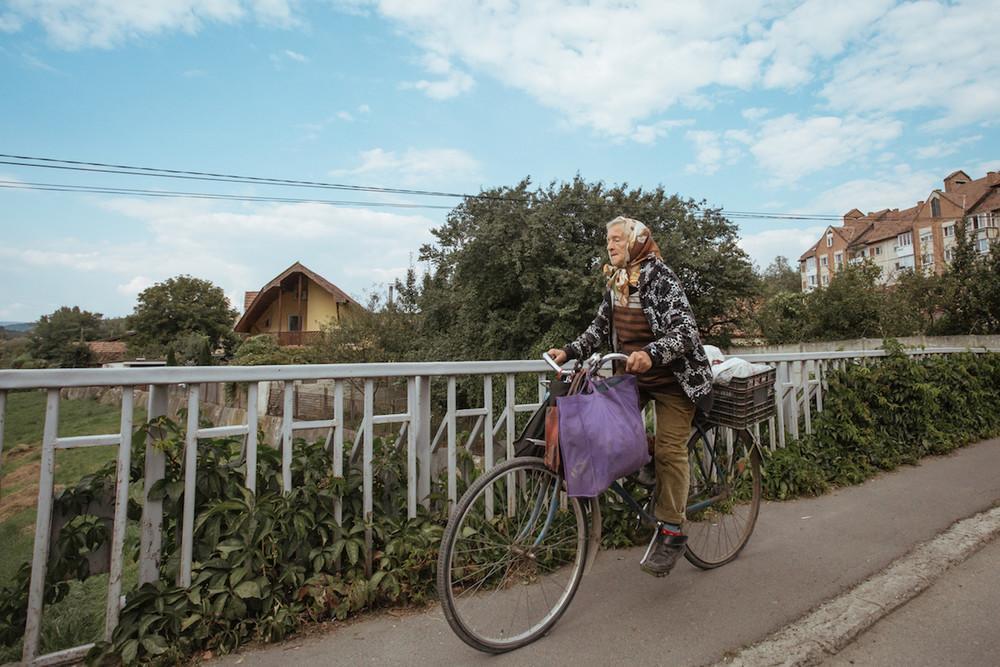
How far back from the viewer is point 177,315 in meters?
49.9

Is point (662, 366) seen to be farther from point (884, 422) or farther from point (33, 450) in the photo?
point (884, 422)

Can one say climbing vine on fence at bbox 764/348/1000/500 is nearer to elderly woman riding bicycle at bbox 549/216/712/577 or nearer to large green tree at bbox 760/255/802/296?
elderly woman riding bicycle at bbox 549/216/712/577

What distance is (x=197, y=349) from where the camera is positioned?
34031mm

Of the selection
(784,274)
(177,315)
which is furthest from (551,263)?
(784,274)

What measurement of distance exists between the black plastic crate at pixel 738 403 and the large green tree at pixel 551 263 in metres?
14.7

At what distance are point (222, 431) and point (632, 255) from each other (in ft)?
6.99

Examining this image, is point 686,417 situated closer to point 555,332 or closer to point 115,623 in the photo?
point 115,623

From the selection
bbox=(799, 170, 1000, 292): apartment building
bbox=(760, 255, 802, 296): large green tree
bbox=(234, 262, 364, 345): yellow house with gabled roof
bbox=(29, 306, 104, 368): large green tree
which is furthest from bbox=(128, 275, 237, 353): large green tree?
bbox=(760, 255, 802, 296): large green tree

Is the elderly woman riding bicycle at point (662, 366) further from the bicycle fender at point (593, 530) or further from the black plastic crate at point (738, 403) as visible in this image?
the bicycle fender at point (593, 530)

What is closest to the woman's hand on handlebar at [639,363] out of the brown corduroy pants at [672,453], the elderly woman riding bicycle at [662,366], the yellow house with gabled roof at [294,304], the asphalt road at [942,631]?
the elderly woman riding bicycle at [662,366]

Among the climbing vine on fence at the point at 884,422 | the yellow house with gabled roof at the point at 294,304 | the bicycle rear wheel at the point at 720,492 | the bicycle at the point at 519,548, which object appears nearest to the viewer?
the bicycle at the point at 519,548

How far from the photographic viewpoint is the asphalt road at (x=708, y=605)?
230cm

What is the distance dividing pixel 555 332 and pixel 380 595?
625 inches

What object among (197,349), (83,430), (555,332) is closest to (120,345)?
(197,349)
